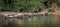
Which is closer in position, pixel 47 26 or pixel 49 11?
pixel 47 26

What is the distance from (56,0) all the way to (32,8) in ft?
21.1

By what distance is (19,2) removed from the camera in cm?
4466

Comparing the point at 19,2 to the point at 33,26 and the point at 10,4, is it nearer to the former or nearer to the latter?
the point at 10,4

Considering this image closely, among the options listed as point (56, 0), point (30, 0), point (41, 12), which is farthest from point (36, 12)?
point (56, 0)

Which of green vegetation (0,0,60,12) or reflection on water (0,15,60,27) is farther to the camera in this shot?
green vegetation (0,0,60,12)

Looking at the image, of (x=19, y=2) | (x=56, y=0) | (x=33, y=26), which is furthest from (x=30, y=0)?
(x=33, y=26)

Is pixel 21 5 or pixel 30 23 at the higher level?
pixel 30 23

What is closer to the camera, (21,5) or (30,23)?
(30,23)

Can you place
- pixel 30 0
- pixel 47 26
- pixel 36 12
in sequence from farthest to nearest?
pixel 30 0
pixel 36 12
pixel 47 26

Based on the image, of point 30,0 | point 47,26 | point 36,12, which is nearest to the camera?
point 47,26

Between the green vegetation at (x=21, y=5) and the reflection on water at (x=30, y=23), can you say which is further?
the green vegetation at (x=21, y=5)

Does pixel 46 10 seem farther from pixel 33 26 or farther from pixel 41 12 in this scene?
pixel 33 26

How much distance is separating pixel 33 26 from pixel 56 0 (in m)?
24.5

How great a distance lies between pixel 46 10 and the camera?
43.6 metres
